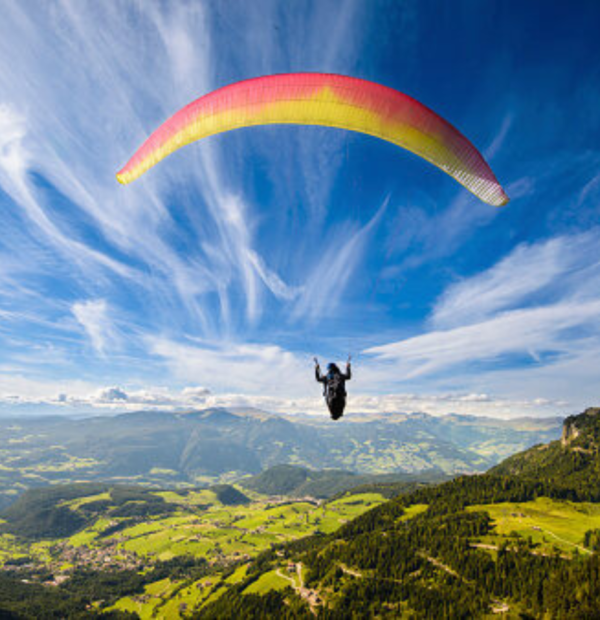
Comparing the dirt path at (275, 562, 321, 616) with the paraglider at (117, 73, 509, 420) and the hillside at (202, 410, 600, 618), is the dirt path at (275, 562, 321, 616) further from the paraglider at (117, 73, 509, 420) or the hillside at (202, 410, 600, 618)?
the paraglider at (117, 73, 509, 420)

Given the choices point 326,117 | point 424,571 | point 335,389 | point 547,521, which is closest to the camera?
point 326,117

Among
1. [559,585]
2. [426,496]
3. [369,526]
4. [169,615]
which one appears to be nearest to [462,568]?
[559,585]

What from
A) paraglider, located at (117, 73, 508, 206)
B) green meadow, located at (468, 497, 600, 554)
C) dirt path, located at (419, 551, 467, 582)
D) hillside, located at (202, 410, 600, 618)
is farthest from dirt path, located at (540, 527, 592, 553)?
paraglider, located at (117, 73, 508, 206)

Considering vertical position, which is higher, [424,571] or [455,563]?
[455,563]

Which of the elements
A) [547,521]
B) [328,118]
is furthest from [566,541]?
[328,118]

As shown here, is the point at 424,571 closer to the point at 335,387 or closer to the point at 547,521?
the point at 547,521

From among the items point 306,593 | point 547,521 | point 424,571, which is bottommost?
point 306,593
